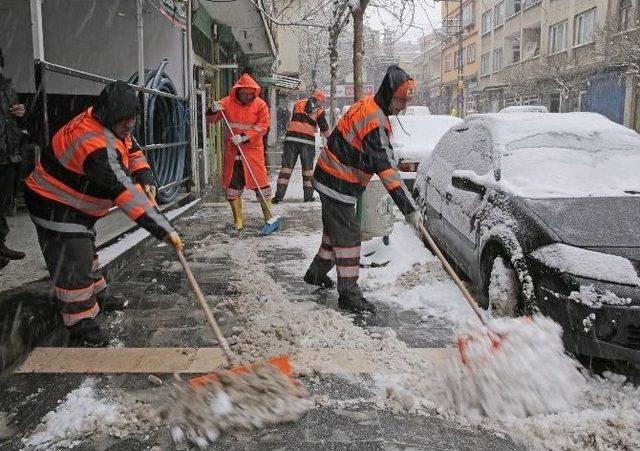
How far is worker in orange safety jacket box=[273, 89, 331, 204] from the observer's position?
391 inches

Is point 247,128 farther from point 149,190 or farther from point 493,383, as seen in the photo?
point 493,383

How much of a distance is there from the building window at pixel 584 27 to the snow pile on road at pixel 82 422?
3067 cm

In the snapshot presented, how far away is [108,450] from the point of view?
8.79ft

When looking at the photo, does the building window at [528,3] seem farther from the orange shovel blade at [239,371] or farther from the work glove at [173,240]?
the orange shovel blade at [239,371]

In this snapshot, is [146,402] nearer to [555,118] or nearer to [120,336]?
[120,336]

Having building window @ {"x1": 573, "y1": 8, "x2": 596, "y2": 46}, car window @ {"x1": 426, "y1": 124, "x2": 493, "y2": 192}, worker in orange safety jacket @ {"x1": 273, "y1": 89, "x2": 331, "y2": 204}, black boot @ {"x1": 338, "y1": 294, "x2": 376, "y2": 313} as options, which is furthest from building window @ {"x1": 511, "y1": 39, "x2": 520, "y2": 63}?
→ black boot @ {"x1": 338, "y1": 294, "x2": 376, "y2": 313}

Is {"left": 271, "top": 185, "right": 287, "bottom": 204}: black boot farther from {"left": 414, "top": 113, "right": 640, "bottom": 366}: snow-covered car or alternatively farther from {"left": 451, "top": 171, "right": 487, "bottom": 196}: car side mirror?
{"left": 451, "top": 171, "right": 487, "bottom": 196}: car side mirror

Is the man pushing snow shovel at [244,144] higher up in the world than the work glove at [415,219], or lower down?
higher up

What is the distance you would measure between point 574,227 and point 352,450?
2.01 metres

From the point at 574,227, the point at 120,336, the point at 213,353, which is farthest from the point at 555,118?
the point at 120,336

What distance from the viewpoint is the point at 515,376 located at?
295cm

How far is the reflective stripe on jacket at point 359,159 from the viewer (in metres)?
4.22

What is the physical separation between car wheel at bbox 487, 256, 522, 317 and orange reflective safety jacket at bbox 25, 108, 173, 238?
2201mm

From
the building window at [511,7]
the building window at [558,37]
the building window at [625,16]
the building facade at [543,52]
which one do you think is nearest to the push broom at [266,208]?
the building facade at [543,52]
